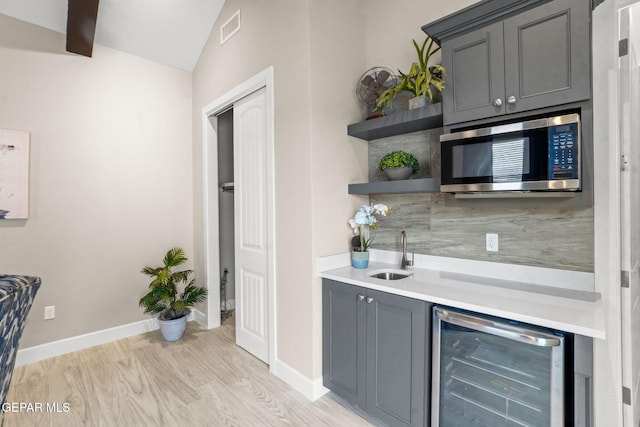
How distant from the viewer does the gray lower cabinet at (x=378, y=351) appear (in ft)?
5.26

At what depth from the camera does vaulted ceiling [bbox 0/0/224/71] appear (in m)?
2.69

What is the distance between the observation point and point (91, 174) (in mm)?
2984

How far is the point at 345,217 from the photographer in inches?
93.7

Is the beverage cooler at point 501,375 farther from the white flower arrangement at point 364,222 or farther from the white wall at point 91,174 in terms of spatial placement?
the white wall at point 91,174

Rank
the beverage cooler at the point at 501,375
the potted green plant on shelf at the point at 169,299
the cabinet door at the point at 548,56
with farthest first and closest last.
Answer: the potted green plant on shelf at the point at 169,299 → the cabinet door at the point at 548,56 → the beverage cooler at the point at 501,375

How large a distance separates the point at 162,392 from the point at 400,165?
93.9 inches

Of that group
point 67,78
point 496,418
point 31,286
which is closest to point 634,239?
point 496,418

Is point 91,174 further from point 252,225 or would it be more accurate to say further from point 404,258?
point 404,258

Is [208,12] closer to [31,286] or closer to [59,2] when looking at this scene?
[59,2]

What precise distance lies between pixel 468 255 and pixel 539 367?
81cm

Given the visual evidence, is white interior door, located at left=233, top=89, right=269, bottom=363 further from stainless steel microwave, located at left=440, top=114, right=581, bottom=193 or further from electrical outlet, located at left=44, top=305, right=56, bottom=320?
electrical outlet, located at left=44, top=305, right=56, bottom=320

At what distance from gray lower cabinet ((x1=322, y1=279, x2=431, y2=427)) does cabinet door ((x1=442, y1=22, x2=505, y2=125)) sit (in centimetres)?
109

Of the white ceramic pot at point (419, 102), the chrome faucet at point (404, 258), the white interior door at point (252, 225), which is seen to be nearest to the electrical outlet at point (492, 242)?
the chrome faucet at point (404, 258)

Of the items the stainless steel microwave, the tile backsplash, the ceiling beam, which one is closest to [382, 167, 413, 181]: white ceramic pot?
the tile backsplash
